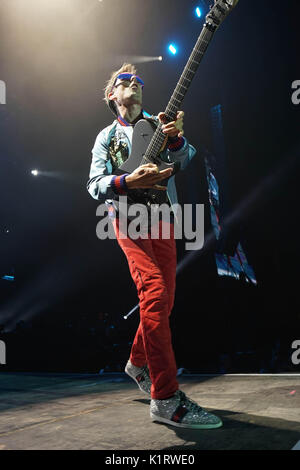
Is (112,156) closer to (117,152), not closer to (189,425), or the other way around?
(117,152)

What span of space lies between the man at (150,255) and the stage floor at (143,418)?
0.31ft

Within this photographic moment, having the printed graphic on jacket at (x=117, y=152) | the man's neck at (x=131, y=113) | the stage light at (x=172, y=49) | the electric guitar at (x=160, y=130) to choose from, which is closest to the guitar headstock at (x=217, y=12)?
the electric guitar at (x=160, y=130)

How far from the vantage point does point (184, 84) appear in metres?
1.64

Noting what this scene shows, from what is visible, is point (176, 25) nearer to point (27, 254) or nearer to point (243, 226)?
point (243, 226)

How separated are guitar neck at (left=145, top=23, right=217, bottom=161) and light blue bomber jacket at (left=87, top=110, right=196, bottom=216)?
4.1 inches

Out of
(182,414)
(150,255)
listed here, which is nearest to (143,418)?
(182,414)

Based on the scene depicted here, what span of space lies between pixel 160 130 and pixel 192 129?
198 inches

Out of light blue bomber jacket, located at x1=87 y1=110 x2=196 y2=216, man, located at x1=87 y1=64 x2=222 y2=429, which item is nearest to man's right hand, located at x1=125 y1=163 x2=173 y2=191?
man, located at x1=87 y1=64 x2=222 y2=429

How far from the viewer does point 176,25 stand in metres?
5.47

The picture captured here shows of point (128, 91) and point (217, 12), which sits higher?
point (217, 12)

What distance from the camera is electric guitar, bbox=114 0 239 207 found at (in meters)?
1.63

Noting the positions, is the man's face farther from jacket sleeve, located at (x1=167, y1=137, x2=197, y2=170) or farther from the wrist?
the wrist

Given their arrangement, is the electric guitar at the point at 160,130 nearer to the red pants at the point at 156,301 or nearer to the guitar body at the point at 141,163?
the guitar body at the point at 141,163

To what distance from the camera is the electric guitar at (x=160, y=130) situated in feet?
5.35
